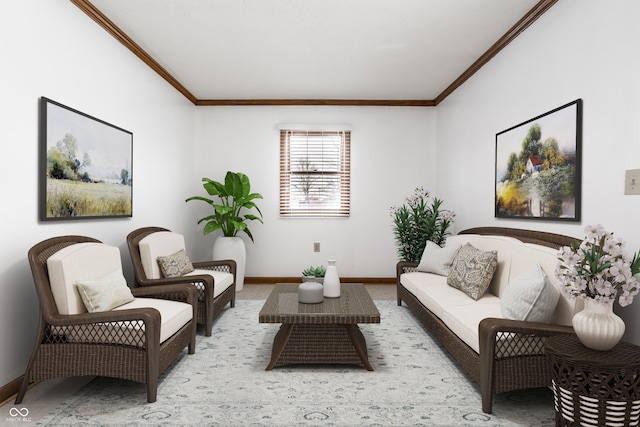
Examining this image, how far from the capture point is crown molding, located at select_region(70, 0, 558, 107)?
326 cm

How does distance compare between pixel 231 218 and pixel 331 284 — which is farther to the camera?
pixel 231 218

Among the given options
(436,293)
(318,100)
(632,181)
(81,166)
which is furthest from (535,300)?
(318,100)

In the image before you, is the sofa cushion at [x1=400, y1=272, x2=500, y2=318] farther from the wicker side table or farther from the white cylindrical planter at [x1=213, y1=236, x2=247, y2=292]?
the white cylindrical planter at [x1=213, y1=236, x2=247, y2=292]

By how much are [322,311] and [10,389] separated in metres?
2.03

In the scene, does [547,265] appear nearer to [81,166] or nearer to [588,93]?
[588,93]

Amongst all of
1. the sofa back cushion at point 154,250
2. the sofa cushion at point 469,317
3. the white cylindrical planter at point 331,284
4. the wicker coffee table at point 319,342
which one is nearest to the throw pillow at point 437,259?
the sofa cushion at point 469,317

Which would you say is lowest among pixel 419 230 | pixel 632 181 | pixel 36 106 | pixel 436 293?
pixel 436 293

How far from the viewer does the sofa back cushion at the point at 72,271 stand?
241 cm

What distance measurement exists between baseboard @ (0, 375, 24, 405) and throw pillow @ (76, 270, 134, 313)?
0.65m

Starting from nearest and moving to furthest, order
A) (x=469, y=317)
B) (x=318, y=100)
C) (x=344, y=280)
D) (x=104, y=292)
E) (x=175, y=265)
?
(x=104, y=292) < (x=469, y=317) < (x=175, y=265) < (x=318, y=100) < (x=344, y=280)

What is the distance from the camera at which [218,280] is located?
13.4ft

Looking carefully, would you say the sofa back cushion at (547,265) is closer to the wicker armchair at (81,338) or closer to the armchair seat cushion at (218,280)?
the wicker armchair at (81,338)

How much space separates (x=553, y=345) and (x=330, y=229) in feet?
14.1

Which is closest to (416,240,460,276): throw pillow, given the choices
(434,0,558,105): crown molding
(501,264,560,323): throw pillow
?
(501,264,560,323): throw pillow
